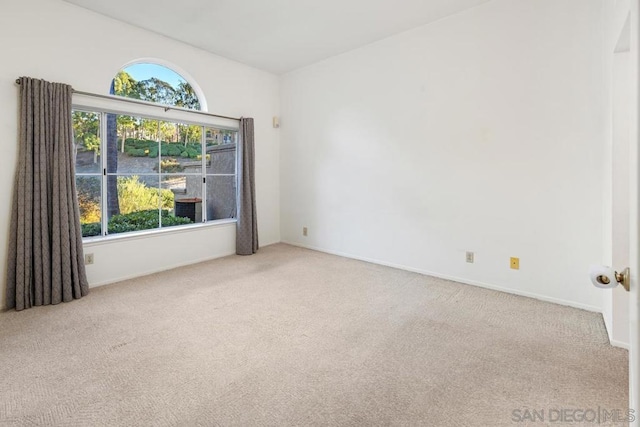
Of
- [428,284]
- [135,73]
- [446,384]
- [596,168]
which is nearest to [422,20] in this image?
[596,168]

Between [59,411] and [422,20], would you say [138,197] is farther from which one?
[422,20]

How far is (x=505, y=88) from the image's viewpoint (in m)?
2.99

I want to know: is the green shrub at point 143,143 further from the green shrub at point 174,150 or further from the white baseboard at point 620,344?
the white baseboard at point 620,344

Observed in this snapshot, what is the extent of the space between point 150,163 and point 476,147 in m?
3.63

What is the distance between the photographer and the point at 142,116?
363 centimetres

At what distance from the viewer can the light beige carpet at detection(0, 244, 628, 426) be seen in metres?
1.58

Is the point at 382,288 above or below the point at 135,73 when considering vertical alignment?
below

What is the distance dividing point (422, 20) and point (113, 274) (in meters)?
4.27

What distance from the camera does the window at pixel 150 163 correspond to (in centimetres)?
335

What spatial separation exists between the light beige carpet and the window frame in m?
0.84

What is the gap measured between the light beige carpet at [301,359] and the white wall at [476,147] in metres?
0.51

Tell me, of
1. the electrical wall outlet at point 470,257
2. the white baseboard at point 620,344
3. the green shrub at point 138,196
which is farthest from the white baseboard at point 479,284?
the green shrub at point 138,196

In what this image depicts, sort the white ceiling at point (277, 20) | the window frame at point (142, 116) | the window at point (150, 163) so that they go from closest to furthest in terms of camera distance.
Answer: the white ceiling at point (277, 20) → the window frame at point (142, 116) → the window at point (150, 163)

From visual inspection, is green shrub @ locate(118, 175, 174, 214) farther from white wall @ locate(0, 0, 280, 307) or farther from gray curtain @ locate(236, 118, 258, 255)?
gray curtain @ locate(236, 118, 258, 255)
